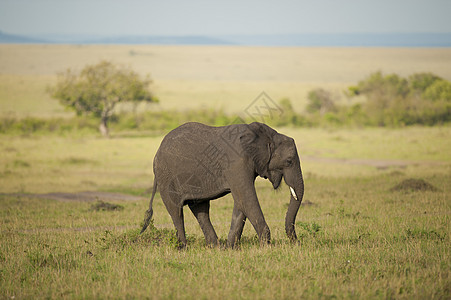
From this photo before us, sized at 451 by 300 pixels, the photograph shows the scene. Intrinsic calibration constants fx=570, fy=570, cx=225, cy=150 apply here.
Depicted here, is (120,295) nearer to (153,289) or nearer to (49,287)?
(153,289)

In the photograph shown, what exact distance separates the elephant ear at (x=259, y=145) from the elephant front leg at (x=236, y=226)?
797mm

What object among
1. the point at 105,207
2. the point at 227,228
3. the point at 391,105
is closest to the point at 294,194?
the point at 227,228

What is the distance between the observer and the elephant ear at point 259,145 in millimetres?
9677

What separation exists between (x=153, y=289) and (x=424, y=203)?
33.7ft

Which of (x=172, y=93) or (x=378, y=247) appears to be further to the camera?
(x=172, y=93)

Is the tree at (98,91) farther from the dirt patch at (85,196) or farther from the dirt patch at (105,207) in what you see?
the dirt patch at (105,207)

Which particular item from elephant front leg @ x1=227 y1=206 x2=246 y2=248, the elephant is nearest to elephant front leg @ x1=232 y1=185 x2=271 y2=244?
the elephant

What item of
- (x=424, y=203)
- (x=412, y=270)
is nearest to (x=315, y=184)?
(x=424, y=203)

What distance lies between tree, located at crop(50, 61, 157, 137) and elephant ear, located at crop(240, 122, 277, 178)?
3809 centimetres

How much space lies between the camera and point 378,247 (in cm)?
988

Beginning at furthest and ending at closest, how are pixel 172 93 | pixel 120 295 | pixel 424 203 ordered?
pixel 172 93 < pixel 424 203 < pixel 120 295

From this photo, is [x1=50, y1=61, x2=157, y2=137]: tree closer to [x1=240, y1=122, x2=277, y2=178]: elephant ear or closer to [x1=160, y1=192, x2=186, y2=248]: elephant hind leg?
[x1=160, y1=192, x2=186, y2=248]: elephant hind leg

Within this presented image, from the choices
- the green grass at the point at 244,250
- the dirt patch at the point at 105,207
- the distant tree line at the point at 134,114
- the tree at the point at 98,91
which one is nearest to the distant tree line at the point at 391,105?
the distant tree line at the point at 134,114

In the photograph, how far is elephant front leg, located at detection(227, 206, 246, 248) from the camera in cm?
994
